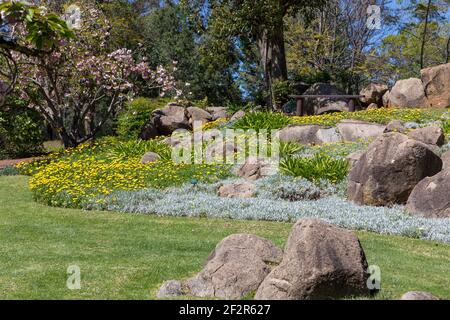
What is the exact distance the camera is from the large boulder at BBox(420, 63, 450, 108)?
85.0ft

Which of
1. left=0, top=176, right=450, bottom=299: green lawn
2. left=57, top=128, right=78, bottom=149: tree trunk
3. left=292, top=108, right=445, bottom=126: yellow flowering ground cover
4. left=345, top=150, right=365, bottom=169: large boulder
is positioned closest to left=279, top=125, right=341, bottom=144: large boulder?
left=292, top=108, right=445, bottom=126: yellow flowering ground cover

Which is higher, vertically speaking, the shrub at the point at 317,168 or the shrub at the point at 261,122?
the shrub at the point at 261,122

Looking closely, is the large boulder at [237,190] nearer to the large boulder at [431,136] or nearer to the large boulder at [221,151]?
the large boulder at [221,151]

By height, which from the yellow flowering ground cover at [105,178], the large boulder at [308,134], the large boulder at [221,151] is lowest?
the yellow flowering ground cover at [105,178]

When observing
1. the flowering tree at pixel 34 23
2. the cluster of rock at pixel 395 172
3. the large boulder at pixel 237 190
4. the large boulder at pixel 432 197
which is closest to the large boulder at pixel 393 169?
the cluster of rock at pixel 395 172

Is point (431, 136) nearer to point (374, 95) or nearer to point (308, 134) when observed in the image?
point (308, 134)

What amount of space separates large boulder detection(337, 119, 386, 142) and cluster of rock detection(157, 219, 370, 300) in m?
13.3

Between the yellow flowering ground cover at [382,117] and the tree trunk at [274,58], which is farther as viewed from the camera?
the tree trunk at [274,58]

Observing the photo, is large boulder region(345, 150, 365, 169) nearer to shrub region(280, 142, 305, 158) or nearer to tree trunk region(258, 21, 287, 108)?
shrub region(280, 142, 305, 158)

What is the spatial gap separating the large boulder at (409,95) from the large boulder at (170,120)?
9.09 m

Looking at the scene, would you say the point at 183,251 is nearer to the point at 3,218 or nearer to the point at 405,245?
the point at 405,245

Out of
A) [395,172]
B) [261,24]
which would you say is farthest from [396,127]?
[261,24]

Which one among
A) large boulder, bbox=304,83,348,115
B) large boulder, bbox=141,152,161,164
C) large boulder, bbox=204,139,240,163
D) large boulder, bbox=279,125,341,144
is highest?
large boulder, bbox=304,83,348,115

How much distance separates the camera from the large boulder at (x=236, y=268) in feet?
21.7
